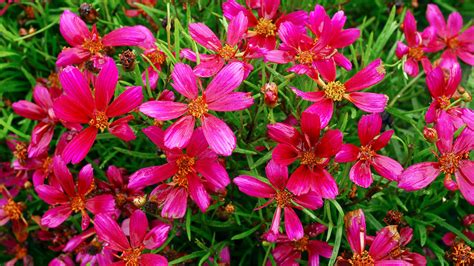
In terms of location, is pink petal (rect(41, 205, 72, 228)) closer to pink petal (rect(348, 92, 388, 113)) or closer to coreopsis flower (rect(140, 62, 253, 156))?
coreopsis flower (rect(140, 62, 253, 156))

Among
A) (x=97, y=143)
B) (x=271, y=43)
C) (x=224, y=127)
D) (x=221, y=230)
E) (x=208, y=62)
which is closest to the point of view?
(x=224, y=127)

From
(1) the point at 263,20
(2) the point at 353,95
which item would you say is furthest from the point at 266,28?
(2) the point at 353,95

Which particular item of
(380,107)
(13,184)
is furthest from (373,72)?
(13,184)

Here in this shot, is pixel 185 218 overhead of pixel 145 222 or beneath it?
beneath

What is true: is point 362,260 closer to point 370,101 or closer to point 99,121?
point 370,101

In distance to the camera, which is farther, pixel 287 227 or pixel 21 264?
pixel 21 264

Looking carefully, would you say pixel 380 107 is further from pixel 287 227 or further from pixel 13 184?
pixel 13 184

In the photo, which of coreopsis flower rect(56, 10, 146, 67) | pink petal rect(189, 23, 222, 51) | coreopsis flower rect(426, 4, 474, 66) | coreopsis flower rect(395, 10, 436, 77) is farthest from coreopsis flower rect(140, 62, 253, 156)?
coreopsis flower rect(426, 4, 474, 66)
